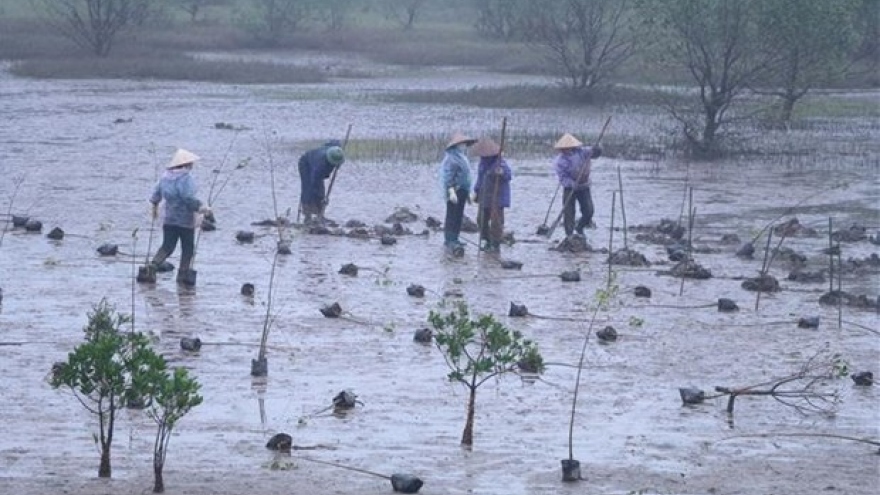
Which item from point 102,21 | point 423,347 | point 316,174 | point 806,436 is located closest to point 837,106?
point 102,21

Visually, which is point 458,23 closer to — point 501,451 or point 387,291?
point 387,291

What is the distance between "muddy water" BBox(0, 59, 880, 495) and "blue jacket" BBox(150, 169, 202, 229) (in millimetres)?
682

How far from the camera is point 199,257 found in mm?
19656

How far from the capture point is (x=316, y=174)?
22297 mm

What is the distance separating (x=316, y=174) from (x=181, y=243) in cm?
487

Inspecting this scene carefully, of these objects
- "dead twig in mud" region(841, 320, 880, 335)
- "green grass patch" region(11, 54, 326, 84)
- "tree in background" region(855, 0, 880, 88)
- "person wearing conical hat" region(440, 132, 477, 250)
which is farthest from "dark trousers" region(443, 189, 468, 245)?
"tree in background" region(855, 0, 880, 88)

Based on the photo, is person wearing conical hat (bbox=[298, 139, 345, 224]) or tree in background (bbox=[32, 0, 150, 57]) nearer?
person wearing conical hat (bbox=[298, 139, 345, 224])

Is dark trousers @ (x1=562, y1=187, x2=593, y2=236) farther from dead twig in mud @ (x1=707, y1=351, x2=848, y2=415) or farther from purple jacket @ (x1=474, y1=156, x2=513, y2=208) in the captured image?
dead twig in mud @ (x1=707, y1=351, x2=848, y2=415)

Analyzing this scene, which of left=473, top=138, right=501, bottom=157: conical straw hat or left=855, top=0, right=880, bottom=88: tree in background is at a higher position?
left=855, top=0, right=880, bottom=88: tree in background

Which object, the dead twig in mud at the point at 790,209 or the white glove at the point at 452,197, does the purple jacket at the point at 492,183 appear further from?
the dead twig in mud at the point at 790,209

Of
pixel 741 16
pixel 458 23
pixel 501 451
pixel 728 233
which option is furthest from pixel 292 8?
pixel 501 451

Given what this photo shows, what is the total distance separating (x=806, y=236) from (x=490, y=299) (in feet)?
22.5

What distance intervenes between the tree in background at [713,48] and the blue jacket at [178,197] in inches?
711

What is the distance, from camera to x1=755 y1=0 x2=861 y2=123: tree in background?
35938 millimetres
